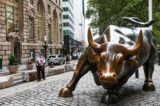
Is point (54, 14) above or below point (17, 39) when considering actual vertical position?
above

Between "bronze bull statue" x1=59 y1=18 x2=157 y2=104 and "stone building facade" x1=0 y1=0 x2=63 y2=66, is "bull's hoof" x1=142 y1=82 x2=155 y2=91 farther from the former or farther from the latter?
"stone building facade" x1=0 y1=0 x2=63 y2=66

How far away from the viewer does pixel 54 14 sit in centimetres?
4306

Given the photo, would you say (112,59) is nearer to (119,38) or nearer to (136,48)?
(136,48)

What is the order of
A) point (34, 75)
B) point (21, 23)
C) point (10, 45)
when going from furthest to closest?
point (21, 23) → point (10, 45) → point (34, 75)

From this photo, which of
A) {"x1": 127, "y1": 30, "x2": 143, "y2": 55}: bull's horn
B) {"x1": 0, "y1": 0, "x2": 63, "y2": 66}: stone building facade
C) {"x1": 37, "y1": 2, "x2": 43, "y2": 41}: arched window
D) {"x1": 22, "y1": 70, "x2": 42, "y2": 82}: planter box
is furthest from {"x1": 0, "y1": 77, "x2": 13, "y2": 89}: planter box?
{"x1": 37, "y1": 2, "x2": 43, "y2": 41}: arched window

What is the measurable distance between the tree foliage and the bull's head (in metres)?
21.5

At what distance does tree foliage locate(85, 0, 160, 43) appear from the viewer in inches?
989

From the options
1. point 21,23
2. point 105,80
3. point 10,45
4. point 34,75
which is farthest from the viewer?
point 21,23

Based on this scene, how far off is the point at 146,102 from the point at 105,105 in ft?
4.43

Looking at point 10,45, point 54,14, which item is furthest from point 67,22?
point 10,45

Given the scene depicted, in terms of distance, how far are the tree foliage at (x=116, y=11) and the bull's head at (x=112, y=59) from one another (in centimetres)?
2152

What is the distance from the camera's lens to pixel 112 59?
414 centimetres

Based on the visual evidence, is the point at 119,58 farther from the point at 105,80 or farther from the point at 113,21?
the point at 113,21

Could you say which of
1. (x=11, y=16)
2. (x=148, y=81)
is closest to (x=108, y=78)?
(x=148, y=81)
